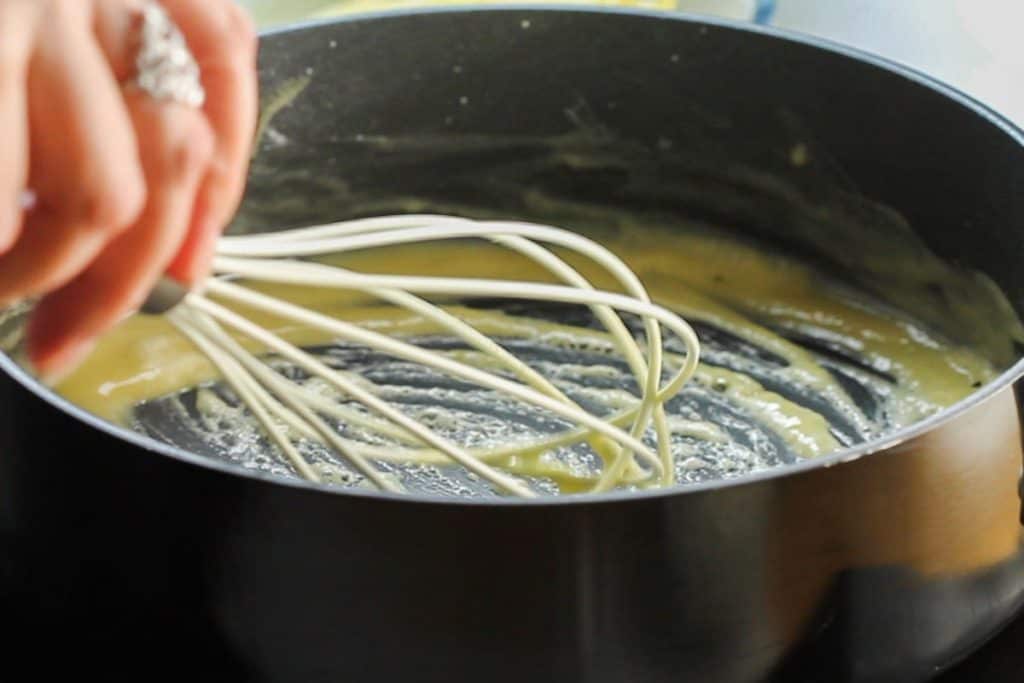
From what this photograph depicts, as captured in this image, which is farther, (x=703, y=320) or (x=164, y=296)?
(x=703, y=320)

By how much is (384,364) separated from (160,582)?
36cm

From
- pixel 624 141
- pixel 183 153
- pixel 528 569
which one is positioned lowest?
pixel 528 569

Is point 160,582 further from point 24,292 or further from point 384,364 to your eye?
point 384,364

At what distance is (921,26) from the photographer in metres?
0.97

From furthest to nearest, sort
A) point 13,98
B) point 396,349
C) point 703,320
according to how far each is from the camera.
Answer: point 703,320 → point 396,349 → point 13,98

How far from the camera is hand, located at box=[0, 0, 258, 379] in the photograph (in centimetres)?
38

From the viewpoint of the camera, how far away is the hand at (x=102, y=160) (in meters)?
0.38

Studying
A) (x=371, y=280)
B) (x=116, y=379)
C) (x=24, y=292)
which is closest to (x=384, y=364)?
(x=116, y=379)

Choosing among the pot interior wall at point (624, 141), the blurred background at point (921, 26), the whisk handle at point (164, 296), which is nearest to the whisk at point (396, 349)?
the whisk handle at point (164, 296)

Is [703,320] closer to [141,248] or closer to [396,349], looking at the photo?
[396,349]

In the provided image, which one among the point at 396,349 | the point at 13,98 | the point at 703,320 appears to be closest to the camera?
the point at 13,98

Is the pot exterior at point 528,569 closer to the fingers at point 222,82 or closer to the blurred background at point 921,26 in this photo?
the fingers at point 222,82

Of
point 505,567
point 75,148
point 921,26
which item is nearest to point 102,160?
point 75,148

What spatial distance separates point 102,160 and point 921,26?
0.71 m
